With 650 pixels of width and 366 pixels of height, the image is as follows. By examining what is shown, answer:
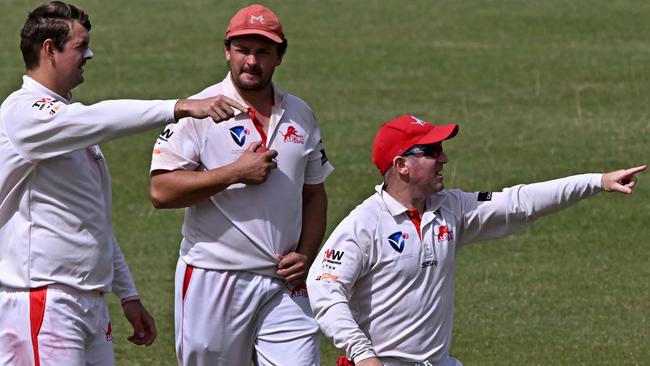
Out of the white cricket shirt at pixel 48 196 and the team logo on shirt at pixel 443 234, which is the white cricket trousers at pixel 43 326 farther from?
the team logo on shirt at pixel 443 234

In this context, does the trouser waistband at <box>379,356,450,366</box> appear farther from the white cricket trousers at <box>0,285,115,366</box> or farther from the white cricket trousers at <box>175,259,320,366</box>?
the white cricket trousers at <box>0,285,115,366</box>

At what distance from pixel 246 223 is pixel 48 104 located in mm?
1433

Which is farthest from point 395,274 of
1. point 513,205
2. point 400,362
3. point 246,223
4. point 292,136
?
point 292,136

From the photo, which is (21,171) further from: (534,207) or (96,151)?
(534,207)

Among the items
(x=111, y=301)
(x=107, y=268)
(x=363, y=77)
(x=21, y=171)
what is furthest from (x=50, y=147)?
(x=363, y=77)

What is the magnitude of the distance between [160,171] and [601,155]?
35.7 feet

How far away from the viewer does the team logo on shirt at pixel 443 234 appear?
785 cm

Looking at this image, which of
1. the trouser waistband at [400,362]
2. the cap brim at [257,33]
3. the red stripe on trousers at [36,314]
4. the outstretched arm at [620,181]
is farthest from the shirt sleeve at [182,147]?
the outstretched arm at [620,181]

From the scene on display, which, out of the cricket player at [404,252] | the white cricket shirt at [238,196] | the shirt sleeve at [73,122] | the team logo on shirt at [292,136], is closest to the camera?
the shirt sleeve at [73,122]

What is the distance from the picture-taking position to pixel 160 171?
27.3 feet

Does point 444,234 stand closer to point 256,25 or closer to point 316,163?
point 316,163

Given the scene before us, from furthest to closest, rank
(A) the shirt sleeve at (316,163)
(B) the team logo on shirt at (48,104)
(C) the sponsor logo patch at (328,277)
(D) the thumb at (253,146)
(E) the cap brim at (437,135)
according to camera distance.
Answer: (A) the shirt sleeve at (316,163) → (D) the thumb at (253,146) → (E) the cap brim at (437,135) → (C) the sponsor logo patch at (328,277) → (B) the team logo on shirt at (48,104)

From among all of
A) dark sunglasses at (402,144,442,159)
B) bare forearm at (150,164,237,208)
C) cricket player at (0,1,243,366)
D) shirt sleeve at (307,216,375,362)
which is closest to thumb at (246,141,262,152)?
bare forearm at (150,164,237,208)

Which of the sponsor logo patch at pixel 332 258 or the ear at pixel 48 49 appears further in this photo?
the sponsor logo patch at pixel 332 258
